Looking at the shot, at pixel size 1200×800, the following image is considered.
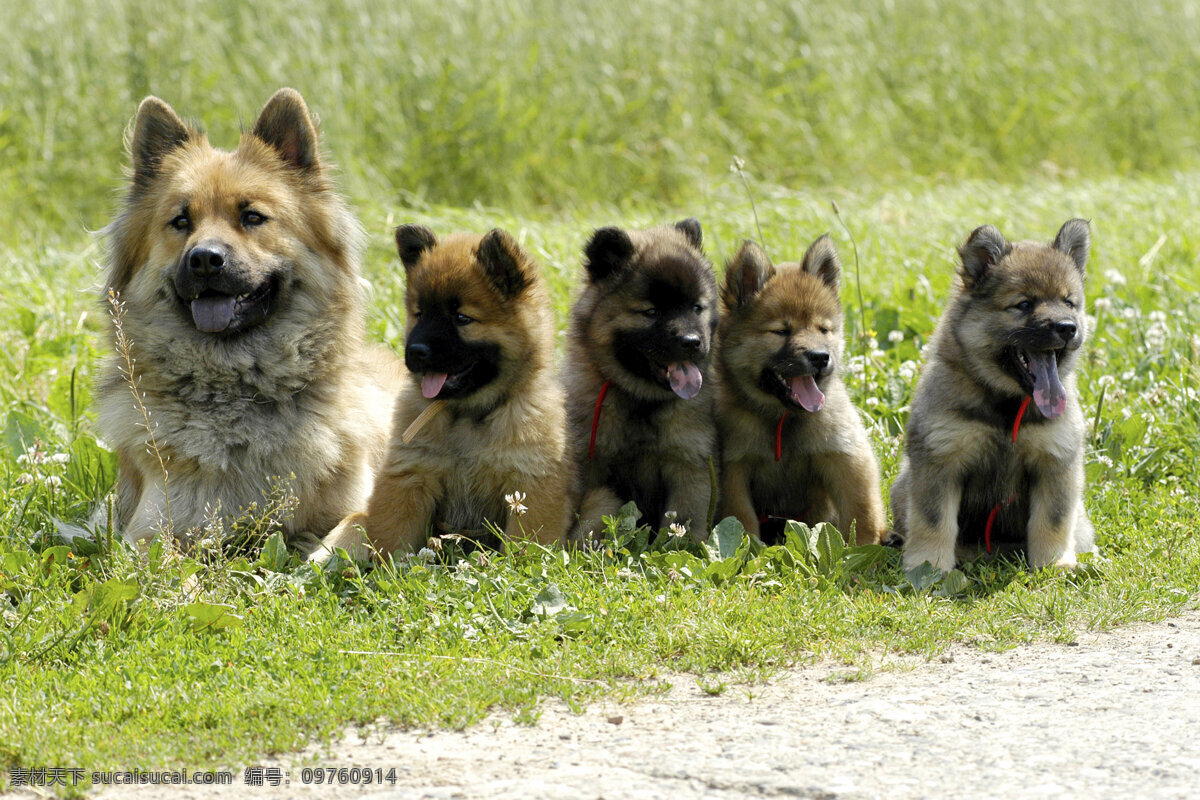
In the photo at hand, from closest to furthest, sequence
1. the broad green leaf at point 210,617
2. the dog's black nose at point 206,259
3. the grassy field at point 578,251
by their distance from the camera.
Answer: the grassy field at point 578,251 < the broad green leaf at point 210,617 < the dog's black nose at point 206,259

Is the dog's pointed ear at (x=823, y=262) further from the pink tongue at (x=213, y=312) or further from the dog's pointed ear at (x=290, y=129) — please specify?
the pink tongue at (x=213, y=312)

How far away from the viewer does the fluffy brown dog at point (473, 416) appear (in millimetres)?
5000

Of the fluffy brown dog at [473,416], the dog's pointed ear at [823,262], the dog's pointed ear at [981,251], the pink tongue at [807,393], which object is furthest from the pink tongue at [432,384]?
the dog's pointed ear at [981,251]

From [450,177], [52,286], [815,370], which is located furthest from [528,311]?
[450,177]

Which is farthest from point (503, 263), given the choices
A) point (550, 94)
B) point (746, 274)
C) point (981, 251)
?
point (550, 94)

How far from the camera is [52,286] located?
8703 mm

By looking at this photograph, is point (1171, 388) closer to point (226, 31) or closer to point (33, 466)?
point (33, 466)

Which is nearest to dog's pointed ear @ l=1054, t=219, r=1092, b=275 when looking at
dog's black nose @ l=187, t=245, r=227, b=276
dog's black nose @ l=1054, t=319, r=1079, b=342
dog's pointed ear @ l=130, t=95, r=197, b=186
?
dog's black nose @ l=1054, t=319, r=1079, b=342

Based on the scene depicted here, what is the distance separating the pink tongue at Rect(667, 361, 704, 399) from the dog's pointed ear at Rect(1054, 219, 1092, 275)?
1.67 metres

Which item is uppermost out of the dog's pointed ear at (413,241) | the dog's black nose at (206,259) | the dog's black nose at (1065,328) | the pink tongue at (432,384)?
the dog's pointed ear at (413,241)

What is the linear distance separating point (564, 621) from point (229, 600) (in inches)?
51.5

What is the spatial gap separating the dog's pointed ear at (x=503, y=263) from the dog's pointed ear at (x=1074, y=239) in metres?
2.33

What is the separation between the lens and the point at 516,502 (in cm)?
494

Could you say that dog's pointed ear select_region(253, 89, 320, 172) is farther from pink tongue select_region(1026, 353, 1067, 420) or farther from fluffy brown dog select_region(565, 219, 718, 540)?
pink tongue select_region(1026, 353, 1067, 420)
